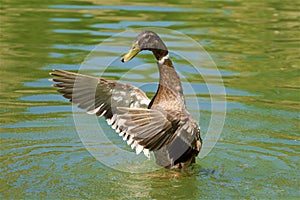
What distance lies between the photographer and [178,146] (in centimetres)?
806

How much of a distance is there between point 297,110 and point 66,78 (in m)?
3.58

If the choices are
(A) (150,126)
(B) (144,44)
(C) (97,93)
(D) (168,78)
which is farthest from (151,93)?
(A) (150,126)

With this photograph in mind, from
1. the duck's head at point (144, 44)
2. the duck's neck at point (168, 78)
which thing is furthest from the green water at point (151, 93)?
the duck's head at point (144, 44)

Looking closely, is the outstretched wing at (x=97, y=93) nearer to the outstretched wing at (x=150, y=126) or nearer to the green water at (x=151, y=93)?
the green water at (x=151, y=93)

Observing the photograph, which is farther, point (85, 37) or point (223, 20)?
point (223, 20)

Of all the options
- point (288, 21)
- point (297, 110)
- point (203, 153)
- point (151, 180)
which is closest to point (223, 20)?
point (288, 21)

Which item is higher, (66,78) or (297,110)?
(66,78)

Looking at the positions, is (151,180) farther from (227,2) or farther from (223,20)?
(227,2)

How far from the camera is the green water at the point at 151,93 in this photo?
25.9 feet

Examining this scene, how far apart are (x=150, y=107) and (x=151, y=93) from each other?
329 cm

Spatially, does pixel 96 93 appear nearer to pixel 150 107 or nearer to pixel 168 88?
pixel 150 107

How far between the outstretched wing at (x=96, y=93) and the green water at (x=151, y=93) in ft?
2.10

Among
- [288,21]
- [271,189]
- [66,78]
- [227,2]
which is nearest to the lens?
[271,189]

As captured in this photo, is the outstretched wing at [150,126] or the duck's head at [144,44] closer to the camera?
the outstretched wing at [150,126]
